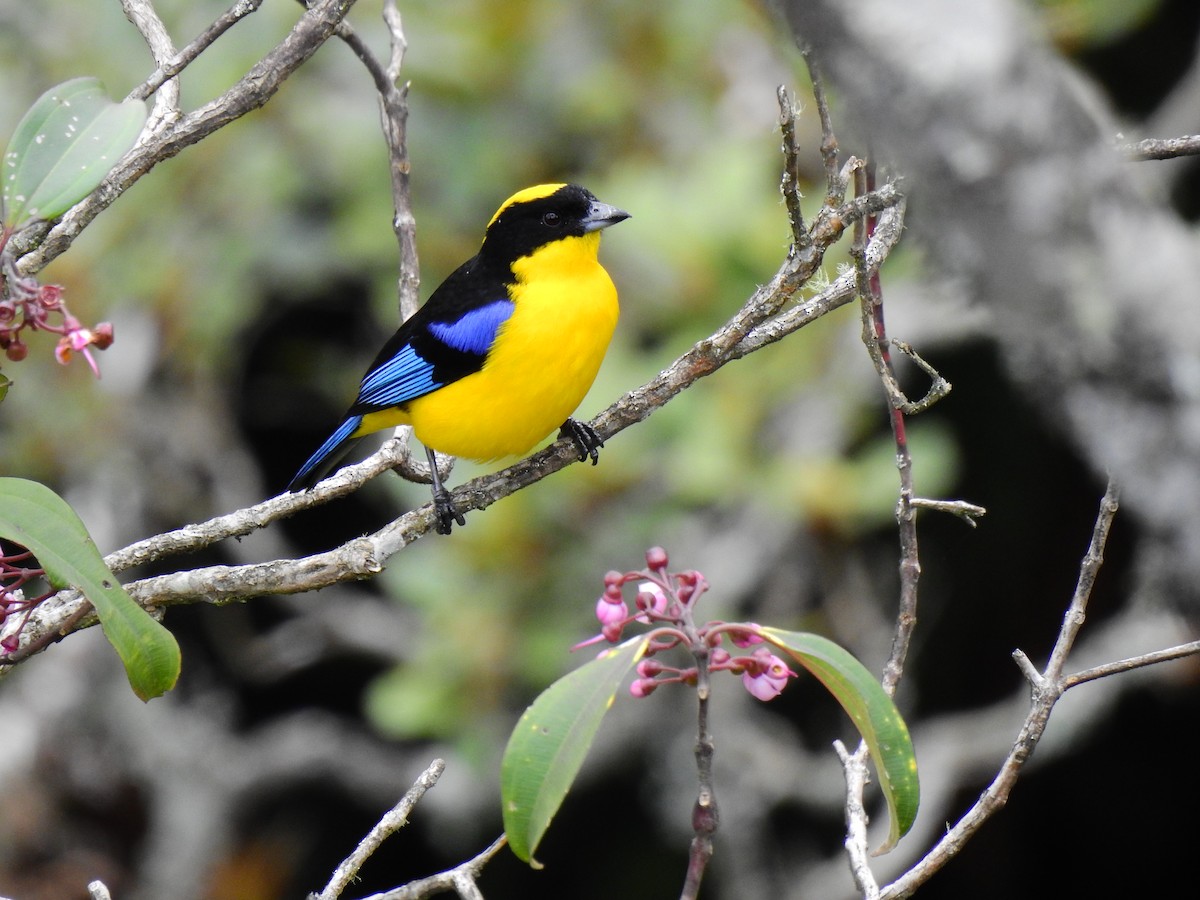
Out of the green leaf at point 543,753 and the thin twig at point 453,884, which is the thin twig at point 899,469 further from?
the thin twig at point 453,884

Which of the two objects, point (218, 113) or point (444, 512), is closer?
point (218, 113)

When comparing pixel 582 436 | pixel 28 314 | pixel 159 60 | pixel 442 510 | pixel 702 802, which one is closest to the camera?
pixel 702 802

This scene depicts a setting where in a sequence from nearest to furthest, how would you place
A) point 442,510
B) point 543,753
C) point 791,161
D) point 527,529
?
point 543,753 < point 791,161 < point 442,510 < point 527,529

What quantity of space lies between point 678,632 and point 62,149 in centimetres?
114

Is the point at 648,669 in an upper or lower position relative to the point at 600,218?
lower

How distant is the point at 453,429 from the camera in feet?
12.0

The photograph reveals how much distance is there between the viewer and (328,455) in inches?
150

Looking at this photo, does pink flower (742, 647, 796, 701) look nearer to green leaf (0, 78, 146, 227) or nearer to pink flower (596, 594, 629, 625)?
pink flower (596, 594, 629, 625)

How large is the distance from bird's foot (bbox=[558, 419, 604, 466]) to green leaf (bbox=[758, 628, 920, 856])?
1.08 m

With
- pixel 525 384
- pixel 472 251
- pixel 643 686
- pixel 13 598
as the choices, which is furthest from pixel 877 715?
pixel 472 251

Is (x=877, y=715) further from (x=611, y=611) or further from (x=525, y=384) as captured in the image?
(x=525, y=384)

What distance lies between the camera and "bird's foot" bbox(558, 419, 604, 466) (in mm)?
3211

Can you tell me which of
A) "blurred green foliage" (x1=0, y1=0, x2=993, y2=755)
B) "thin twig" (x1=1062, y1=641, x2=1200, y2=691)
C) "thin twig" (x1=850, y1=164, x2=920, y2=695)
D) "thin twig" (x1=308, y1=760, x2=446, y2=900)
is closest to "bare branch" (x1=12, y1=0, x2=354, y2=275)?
"thin twig" (x1=850, y1=164, x2=920, y2=695)

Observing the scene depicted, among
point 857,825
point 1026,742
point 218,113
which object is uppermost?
point 218,113
